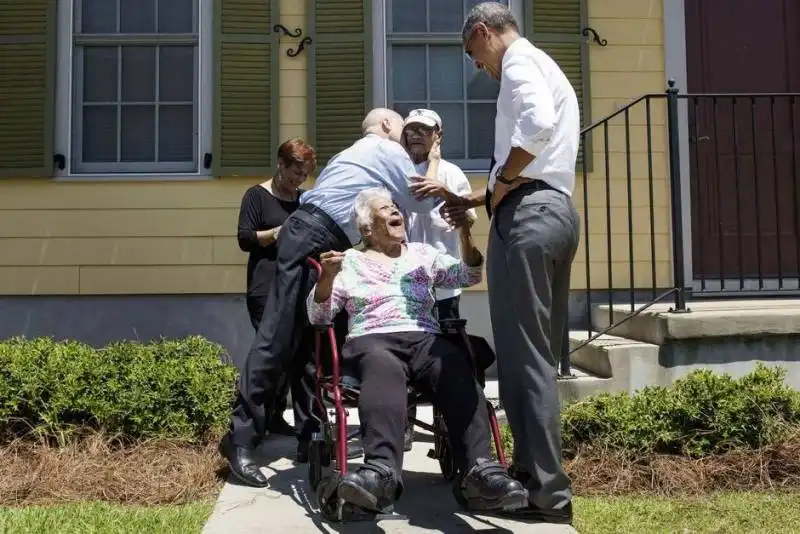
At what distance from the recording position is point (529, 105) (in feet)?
8.62

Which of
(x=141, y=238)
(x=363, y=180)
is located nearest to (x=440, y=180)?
(x=363, y=180)

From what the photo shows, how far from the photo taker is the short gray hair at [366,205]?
127 inches

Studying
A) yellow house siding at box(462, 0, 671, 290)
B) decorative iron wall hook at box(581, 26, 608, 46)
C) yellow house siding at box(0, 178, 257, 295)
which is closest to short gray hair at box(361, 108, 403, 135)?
yellow house siding at box(462, 0, 671, 290)

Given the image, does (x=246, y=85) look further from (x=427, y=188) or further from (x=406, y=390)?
(x=406, y=390)

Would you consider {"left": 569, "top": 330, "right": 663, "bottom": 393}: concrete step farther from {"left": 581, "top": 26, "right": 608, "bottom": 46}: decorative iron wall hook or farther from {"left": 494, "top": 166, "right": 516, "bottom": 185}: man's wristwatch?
{"left": 581, "top": 26, "right": 608, "bottom": 46}: decorative iron wall hook

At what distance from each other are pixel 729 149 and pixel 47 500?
4843 mm

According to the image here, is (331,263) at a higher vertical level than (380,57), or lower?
lower

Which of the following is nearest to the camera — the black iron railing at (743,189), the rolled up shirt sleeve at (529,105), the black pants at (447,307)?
the rolled up shirt sleeve at (529,105)

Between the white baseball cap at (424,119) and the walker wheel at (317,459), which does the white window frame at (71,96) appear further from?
the walker wheel at (317,459)

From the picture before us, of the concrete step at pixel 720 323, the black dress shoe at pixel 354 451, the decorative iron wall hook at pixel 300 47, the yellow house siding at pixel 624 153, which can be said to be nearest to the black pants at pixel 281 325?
the black dress shoe at pixel 354 451

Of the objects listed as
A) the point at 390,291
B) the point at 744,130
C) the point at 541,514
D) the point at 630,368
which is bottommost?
the point at 541,514

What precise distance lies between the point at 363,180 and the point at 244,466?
4.12ft

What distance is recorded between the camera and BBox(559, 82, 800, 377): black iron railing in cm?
558

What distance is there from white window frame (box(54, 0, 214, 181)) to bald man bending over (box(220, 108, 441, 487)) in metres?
2.38
